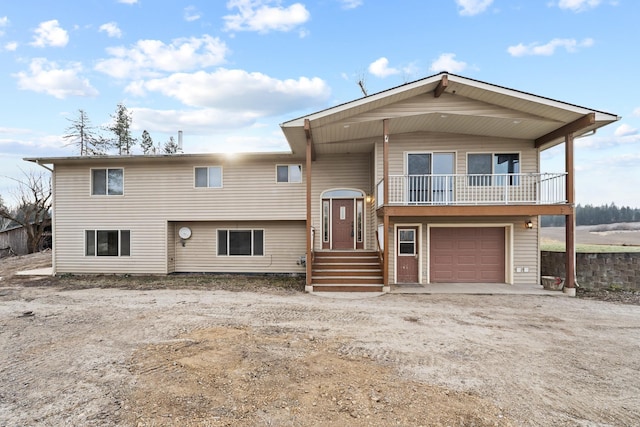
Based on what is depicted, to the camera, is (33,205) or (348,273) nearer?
(348,273)

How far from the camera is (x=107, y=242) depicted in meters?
12.1

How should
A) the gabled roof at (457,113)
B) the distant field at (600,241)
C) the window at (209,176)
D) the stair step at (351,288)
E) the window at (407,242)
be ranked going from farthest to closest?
the distant field at (600,241), the window at (209,176), the window at (407,242), the stair step at (351,288), the gabled roof at (457,113)

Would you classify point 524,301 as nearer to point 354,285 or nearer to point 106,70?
point 354,285

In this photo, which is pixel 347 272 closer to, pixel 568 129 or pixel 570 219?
pixel 570 219

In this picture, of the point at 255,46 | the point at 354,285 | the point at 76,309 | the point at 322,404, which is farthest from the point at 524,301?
the point at 255,46

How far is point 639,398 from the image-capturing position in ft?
11.3

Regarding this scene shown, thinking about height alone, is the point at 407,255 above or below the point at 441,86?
below

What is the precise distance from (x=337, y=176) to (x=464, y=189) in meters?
4.57

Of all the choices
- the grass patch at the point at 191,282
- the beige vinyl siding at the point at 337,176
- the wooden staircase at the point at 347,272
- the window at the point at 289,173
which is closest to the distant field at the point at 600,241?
the beige vinyl siding at the point at 337,176

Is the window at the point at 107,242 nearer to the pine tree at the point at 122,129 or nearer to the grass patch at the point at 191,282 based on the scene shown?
the grass patch at the point at 191,282

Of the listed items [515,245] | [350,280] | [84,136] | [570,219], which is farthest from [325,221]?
[84,136]

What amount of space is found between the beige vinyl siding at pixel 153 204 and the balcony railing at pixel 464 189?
12.1 feet

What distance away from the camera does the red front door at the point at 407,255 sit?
10.6 meters

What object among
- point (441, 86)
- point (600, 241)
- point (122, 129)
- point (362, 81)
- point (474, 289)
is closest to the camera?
point (441, 86)
